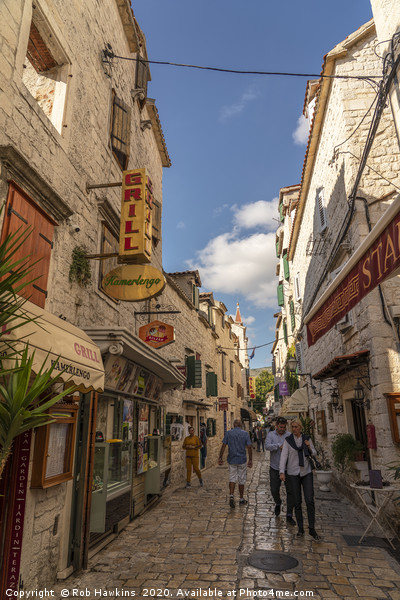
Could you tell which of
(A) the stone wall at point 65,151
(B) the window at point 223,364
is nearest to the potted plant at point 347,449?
(A) the stone wall at point 65,151

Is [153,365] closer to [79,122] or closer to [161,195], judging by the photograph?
[79,122]

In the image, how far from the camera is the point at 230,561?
477 cm

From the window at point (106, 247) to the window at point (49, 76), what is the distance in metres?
1.87

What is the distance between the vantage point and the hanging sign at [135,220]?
611 centimetres

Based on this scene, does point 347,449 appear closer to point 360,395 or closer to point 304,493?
point 360,395

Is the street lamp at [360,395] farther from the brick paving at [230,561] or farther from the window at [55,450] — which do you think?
the window at [55,450]

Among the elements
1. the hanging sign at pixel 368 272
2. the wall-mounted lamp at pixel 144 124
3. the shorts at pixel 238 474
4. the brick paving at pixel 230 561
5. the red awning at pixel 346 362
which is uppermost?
the wall-mounted lamp at pixel 144 124

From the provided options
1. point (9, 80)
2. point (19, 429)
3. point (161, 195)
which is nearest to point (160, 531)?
point (19, 429)

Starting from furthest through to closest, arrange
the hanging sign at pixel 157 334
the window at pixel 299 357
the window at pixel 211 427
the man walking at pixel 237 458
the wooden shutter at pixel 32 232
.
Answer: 1. the window at pixel 211 427
2. the window at pixel 299 357
3. the hanging sign at pixel 157 334
4. the man walking at pixel 237 458
5. the wooden shutter at pixel 32 232

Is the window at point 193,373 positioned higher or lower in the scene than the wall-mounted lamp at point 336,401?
higher

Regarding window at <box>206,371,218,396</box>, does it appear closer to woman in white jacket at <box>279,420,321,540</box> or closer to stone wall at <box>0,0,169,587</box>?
stone wall at <box>0,0,169,587</box>

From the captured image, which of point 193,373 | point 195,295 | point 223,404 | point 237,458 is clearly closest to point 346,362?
point 237,458

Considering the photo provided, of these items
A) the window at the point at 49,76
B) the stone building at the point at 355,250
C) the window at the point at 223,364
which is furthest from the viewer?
the window at the point at 223,364

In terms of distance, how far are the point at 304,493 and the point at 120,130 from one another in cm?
796
